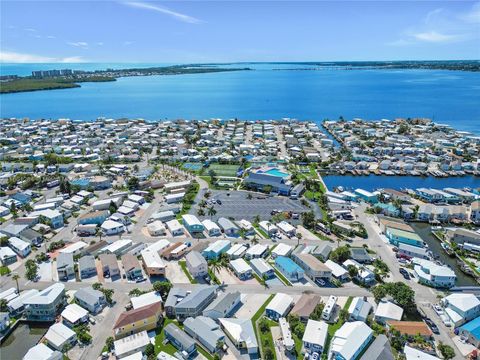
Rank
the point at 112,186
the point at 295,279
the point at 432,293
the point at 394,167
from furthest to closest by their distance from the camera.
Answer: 1. the point at 394,167
2. the point at 112,186
3. the point at 295,279
4. the point at 432,293

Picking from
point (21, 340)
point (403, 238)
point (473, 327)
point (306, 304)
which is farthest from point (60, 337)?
point (403, 238)

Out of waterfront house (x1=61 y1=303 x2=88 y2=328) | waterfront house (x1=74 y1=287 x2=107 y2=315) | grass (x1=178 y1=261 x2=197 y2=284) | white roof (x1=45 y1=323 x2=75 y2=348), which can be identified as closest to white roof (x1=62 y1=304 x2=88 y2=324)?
waterfront house (x1=61 y1=303 x2=88 y2=328)

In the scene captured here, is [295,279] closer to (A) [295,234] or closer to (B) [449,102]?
(A) [295,234]

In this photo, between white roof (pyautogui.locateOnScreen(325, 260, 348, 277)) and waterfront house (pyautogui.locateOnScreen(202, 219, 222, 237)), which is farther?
waterfront house (pyautogui.locateOnScreen(202, 219, 222, 237))

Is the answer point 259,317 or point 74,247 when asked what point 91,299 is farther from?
point 259,317

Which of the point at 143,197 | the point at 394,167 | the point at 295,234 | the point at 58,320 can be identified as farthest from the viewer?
the point at 394,167

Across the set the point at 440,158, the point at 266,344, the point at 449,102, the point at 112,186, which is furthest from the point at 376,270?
the point at 449,102

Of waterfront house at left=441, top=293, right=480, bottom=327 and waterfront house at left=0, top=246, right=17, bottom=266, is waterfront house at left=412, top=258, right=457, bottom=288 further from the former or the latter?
waterfront house at left=0, top=246, right=17, bottom=266
